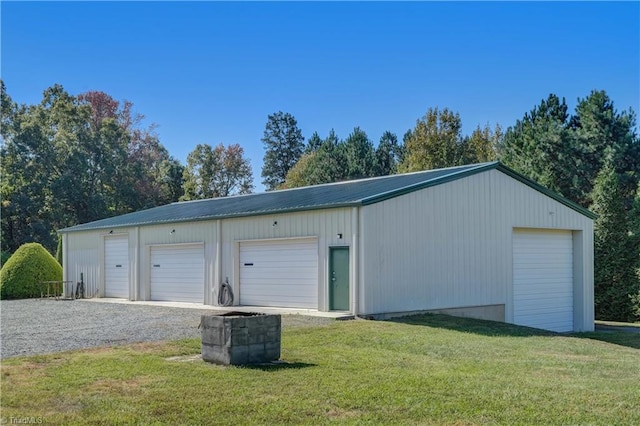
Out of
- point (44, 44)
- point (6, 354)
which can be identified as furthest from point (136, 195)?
point (6, 354)

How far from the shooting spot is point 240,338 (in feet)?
29.2

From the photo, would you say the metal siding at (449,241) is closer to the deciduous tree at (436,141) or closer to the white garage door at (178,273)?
the white garage door at (178,273)

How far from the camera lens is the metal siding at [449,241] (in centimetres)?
1597

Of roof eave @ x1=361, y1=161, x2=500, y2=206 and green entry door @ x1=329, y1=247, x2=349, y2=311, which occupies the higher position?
roof eave @ x1=361, y1=161, x2=500, y2=206

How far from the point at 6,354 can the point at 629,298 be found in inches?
922

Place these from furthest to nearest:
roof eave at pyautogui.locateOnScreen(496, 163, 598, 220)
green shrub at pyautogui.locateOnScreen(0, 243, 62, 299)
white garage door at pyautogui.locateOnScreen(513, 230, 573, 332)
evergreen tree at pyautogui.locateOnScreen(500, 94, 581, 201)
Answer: evergreen tree at pyautogui.locateOnScreen(500, 94, 581, 201)
green shrub at pyautogui.locateOnScreen(0, 243, 62, 299)
white garage door at pyautogui.locateOnScreen(513, 230, 573, 332)
roof eave at pyautogui.locateOnScreen(496, 163, 598, 220)

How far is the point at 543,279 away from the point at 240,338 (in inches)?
538

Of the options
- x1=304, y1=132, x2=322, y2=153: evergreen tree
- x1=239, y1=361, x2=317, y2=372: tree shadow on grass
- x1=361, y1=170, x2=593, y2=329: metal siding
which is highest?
x1=304, y1=132, x2=322, y2=153: evergreen tree

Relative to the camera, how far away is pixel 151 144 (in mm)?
55625

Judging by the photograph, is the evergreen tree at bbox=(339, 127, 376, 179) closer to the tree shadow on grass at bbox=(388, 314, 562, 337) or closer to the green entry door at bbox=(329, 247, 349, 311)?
the green entry door at bbox=(329, 247, 349, 311)

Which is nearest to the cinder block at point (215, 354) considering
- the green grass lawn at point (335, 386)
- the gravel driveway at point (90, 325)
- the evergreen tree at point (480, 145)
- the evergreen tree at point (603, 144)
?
the green grass lawn at point (335, 386)

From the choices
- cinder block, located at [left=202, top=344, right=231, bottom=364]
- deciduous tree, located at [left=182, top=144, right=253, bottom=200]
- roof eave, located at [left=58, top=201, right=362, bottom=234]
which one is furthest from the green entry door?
deciduous tree, located at [left=182, top=144, right=253, bottom=200]

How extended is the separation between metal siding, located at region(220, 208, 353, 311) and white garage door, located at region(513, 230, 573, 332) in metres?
5.99

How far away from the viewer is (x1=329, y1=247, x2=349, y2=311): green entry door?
16.2 meters
